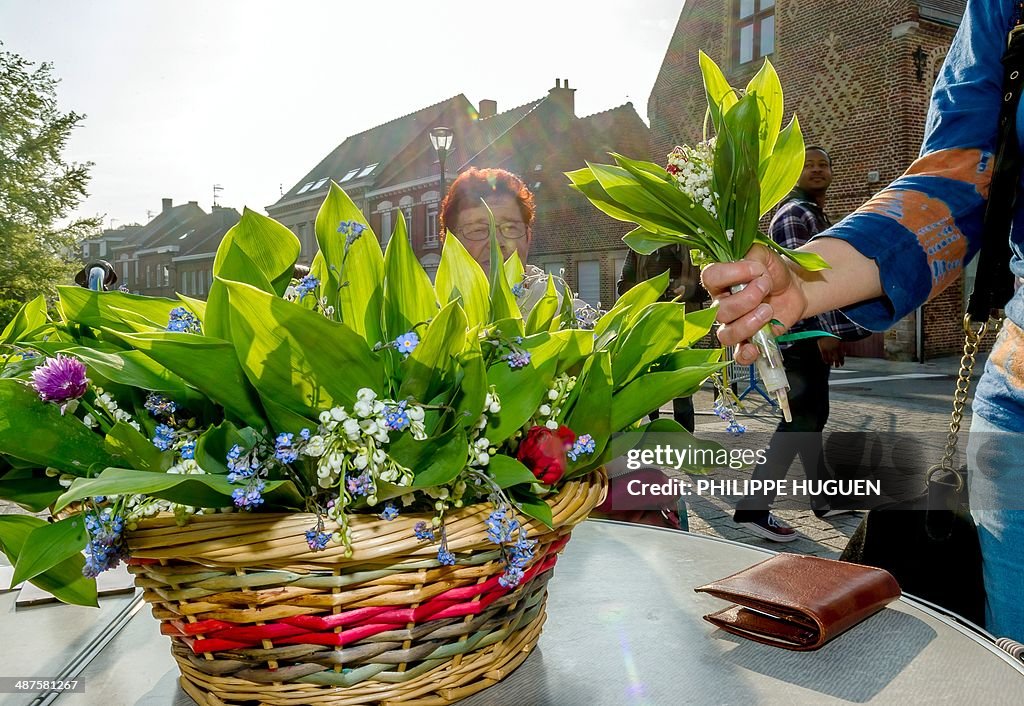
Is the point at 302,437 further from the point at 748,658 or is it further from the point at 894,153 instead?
the point at 894,153

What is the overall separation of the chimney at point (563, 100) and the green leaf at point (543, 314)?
24.7m

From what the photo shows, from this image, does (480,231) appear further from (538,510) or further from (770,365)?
(538,510)

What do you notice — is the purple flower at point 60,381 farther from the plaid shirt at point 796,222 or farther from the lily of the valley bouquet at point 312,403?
the plaid shirt at point 796,222

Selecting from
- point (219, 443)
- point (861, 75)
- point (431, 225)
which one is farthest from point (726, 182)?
point (431, 225)

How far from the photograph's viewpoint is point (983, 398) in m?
1.38

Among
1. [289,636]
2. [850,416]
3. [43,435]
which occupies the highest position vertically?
[43,435]

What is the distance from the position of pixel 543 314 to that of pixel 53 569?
0.63 meters

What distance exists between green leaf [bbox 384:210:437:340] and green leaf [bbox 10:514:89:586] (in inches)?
13.6

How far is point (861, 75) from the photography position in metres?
15.1

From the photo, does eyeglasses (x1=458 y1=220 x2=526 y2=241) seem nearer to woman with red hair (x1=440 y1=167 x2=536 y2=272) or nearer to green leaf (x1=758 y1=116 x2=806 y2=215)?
woman with red hair (x1=440 y1=167 x2=536 y2=272)

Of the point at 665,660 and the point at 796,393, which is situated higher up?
the point at 665,660

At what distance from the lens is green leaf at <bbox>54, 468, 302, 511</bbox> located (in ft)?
2.05

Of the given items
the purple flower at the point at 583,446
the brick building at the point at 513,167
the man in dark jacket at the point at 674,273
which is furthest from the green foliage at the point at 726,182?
the brick building at the point at 513,167

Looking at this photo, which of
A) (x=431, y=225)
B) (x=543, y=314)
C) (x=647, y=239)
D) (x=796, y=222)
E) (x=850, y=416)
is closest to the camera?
(x=543, y=314)
